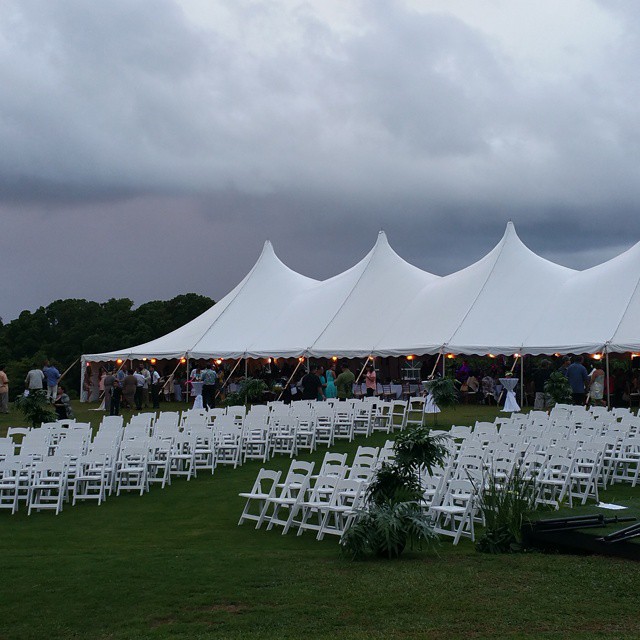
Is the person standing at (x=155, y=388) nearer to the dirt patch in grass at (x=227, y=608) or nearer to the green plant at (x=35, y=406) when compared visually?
the green plant at (x=35, y=406)

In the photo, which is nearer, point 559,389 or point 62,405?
point 62,405

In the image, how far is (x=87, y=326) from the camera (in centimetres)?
5612

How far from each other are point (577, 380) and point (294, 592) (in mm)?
15555

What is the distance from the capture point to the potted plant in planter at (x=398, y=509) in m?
8.12

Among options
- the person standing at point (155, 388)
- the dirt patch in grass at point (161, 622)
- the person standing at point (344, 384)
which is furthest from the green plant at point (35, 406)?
the dirt patch in grass at point (161, 622)

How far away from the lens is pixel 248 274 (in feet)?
108

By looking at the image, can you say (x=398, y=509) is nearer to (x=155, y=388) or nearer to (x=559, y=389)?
(x=559, y=389)

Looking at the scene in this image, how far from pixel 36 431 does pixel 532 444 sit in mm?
7461

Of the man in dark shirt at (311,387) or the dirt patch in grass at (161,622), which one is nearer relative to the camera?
the dirt patch in grass at (161,622)

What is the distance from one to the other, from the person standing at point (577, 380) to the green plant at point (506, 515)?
12757 mm

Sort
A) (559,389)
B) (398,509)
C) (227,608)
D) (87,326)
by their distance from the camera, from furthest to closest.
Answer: (87,326) < (559,389) < (398,509) < (227,608)

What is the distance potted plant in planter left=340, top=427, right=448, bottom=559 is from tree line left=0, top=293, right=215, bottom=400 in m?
43.6

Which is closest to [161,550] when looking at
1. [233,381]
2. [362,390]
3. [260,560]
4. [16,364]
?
[260,560]

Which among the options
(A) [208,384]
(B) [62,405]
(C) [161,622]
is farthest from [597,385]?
(C) [161,622]
